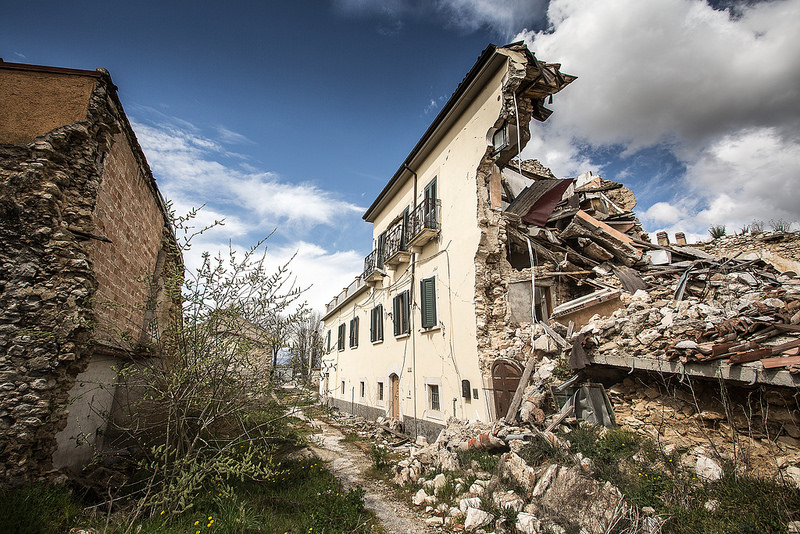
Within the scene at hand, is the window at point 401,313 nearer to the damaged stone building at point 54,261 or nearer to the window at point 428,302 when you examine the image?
the window at point 428,302

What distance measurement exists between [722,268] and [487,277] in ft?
15.7

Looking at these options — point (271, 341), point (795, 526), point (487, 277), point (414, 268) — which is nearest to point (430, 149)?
point (414, 268)

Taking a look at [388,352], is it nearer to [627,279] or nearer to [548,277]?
[548,277]

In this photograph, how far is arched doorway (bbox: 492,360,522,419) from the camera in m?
7.34

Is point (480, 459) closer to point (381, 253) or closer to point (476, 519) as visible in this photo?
point (476, 519)

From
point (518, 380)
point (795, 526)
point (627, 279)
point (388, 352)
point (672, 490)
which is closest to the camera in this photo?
point (795, 526)

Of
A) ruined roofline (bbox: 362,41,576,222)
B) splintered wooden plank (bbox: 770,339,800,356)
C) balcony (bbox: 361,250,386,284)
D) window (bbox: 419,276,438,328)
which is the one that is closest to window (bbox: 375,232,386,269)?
balcony (bbox: 361,250,386,284)

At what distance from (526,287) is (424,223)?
12.1 feet

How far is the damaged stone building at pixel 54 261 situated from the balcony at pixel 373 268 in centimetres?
977

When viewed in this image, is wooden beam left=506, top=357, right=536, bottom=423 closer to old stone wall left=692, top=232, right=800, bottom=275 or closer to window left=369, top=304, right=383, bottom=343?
old stone wall left=692, top=232, right=800, bottom=275

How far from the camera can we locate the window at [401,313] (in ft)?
39.4

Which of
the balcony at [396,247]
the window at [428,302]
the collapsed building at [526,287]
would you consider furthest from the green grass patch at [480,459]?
the balcony at [396,247]

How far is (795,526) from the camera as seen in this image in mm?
3080

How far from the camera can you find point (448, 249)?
1014cm
